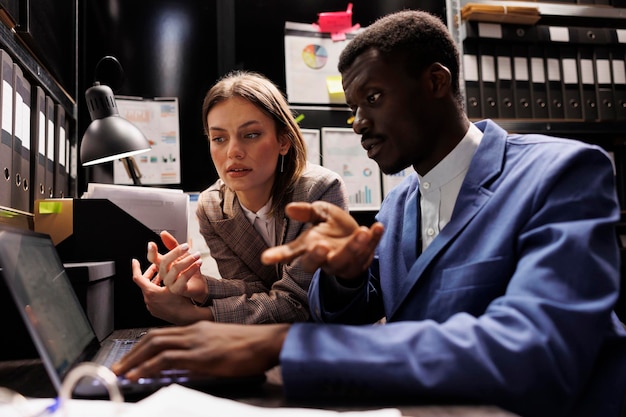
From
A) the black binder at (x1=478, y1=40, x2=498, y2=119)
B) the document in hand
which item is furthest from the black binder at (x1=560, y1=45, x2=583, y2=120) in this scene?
the document in hand

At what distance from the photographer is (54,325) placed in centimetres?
67

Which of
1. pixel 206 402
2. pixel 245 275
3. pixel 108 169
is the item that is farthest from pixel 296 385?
pixel 108 169

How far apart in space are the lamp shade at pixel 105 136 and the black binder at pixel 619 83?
6.33 feet

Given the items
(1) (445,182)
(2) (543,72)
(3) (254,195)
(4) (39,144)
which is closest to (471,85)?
(2) (543,72)

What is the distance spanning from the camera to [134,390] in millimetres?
570

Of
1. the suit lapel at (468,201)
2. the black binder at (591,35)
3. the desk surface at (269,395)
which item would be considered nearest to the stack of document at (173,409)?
the desk surface at (269,395)

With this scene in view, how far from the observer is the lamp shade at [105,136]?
5.12 ft

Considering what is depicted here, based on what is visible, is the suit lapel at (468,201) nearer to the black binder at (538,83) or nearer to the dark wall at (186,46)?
the black binder at (538,83)

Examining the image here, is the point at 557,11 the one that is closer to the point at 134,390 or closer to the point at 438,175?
the point at 438,175

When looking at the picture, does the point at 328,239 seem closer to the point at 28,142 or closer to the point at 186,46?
the point at 28,142

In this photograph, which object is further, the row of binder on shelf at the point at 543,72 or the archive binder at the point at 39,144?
Result: the row of binder on shelf at the point at 543,72

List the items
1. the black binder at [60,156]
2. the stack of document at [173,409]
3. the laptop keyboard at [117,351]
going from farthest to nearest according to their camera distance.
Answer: the black binder at [60,156] < the laptop keyboard at [117,351] < the stack of document at [173,409]

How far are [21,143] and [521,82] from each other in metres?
1.86

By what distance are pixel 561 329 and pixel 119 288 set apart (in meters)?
1.10
